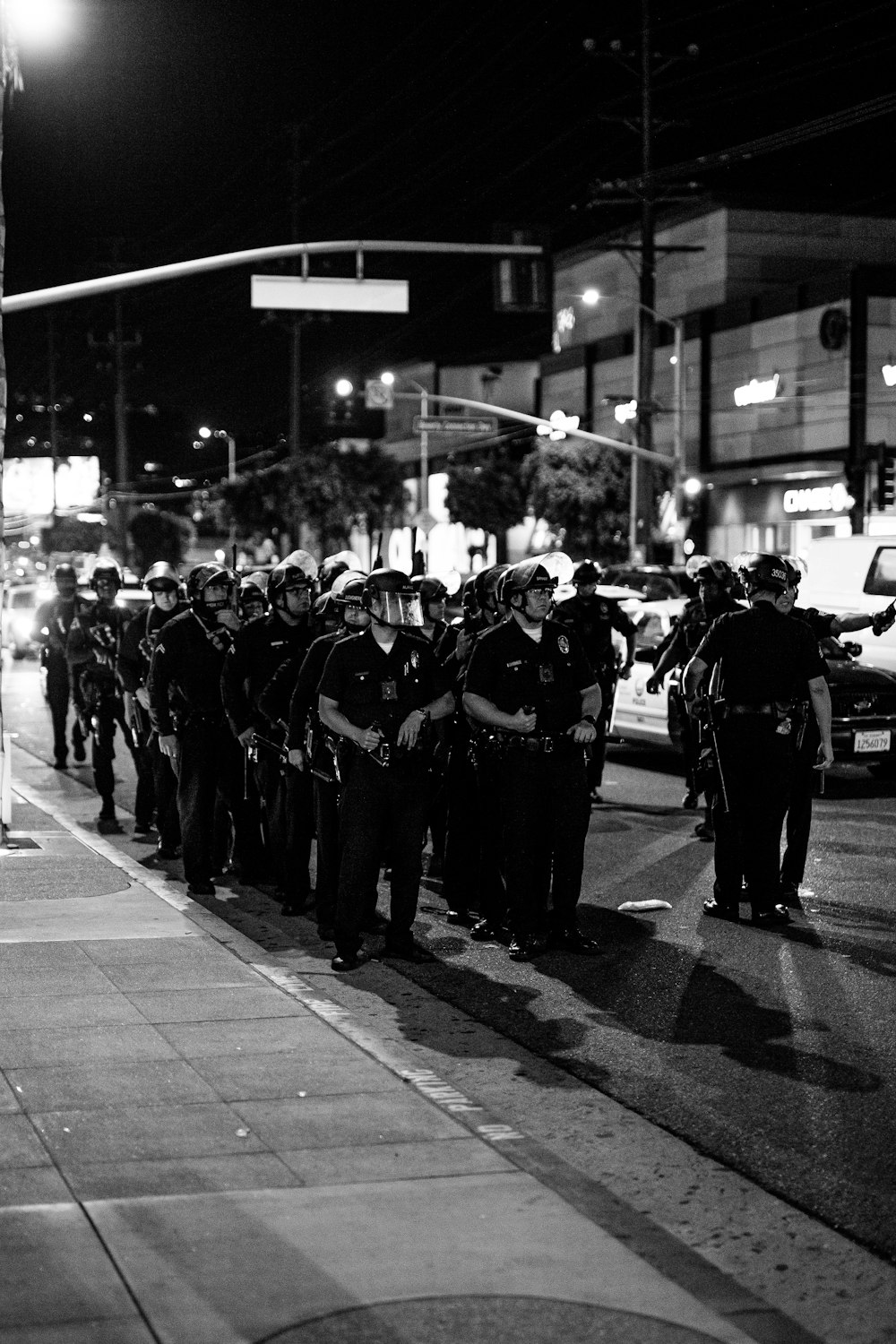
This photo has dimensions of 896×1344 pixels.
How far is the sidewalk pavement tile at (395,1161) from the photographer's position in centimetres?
541

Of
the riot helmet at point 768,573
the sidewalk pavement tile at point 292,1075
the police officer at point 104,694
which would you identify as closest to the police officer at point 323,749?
the riot helmet at point 768,573

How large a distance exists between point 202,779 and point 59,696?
7.46m

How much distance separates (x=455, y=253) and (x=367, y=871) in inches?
599

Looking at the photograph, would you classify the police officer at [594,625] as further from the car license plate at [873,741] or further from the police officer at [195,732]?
the police officer at [195,732]

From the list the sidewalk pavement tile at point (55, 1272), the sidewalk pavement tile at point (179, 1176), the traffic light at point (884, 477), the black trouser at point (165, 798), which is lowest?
the sidewalk pavement tile at point (179, 1176)

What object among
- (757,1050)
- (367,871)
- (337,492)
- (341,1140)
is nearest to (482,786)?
(367,871)

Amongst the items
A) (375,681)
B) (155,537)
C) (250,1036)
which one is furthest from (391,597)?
(155,537)

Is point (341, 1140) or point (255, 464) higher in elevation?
point (255, 464)

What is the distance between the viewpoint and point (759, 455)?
170 ft

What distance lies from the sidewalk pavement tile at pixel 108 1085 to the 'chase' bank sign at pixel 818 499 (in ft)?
132

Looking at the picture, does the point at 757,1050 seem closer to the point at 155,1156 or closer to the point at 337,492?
the point at 155,1156

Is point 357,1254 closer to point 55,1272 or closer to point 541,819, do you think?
point 55,1272

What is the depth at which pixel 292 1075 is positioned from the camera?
6531mm

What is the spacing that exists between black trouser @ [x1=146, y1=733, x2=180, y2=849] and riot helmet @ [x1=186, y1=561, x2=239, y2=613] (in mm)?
Answer: 1067
